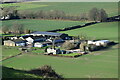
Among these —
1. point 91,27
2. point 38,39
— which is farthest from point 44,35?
point 91,27

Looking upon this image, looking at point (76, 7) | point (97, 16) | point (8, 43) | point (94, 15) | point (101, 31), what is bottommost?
point (8, 43)

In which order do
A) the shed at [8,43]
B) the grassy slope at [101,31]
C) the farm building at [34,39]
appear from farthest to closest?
the grassy slope at [101,31] < the farm building at [34,39] < the shed at [8,43]

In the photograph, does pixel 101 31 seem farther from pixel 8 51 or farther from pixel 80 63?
pixel 80 63

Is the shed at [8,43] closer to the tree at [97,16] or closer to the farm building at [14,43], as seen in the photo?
the farm building at [14,43]

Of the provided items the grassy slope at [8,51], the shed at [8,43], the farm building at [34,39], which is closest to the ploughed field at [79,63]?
the grassy slope at [8,51]

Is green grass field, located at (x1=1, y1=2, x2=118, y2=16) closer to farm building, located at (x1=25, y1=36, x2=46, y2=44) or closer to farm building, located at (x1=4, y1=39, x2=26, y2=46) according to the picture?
farm building, located at (x1=25, y1=36, x2=46, y2=44)

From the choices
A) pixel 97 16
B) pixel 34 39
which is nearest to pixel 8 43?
pixel 34 39
